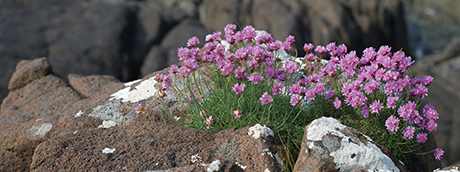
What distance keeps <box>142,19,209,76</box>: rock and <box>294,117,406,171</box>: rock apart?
8708 mm

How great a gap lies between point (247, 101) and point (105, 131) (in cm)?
139

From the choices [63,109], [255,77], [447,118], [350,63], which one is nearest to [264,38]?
[255,77]

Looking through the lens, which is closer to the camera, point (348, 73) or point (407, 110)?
point (407, 110)

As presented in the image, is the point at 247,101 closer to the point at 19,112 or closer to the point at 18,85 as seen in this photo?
the point at 19,112

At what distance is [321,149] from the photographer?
272 cm

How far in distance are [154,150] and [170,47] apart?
8743 mm

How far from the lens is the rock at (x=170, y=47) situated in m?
11.4

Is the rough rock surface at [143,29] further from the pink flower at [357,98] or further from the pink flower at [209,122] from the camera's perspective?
the pink flower at [209,122]

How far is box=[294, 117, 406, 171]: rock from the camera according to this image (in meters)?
2.68

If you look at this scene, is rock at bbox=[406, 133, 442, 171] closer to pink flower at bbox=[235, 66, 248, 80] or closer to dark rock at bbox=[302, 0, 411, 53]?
pink flower at bbox=[235, 66, 248, 80]

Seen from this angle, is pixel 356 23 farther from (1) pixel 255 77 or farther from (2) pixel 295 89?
(1) pixel 255 77

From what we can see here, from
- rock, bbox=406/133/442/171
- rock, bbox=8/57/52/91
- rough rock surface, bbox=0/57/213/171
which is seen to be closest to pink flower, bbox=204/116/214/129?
rough rock surface, bbox=0/57/213/171

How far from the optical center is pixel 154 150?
302 centimetres

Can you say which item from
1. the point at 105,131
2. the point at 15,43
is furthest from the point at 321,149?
the point at 15,43
